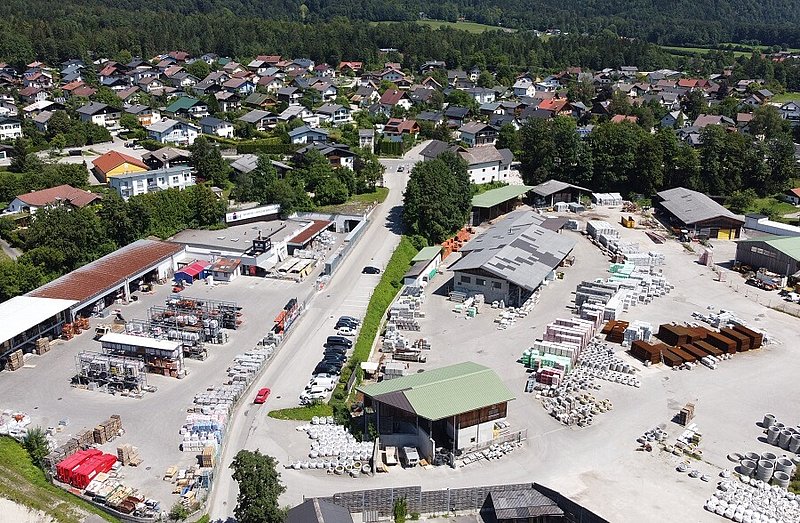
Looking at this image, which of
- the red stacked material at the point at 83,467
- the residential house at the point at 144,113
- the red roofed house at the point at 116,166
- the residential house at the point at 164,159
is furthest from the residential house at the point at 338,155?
the red stacked material at the point at 83,467

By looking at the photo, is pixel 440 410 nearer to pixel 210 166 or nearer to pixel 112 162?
pixel 210 166

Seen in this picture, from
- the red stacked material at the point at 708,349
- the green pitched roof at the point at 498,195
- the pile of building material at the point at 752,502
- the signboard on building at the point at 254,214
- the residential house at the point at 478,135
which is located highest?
the residential house at the point at 478,135

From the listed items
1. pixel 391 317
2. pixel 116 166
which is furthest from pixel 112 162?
pixel 391 317

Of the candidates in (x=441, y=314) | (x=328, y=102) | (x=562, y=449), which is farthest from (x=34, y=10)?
(x=562, y=449)

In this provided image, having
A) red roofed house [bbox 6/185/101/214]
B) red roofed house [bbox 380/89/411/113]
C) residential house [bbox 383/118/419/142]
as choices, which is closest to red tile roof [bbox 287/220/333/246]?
red roofed house [bbox 6/185/101/214]

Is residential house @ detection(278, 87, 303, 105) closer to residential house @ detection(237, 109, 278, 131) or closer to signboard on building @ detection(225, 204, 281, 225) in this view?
residential house @ detection(237, 109, 278, 131)

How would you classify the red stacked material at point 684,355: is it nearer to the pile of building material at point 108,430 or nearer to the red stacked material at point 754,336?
the red stacked material at point 754,336
